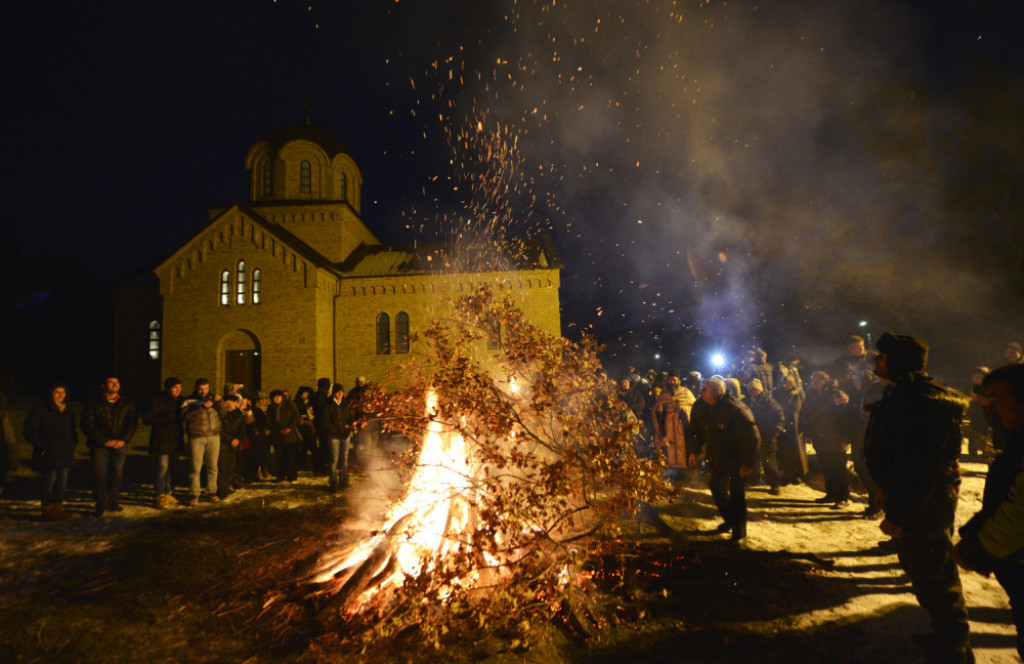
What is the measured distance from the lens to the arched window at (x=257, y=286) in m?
20.9

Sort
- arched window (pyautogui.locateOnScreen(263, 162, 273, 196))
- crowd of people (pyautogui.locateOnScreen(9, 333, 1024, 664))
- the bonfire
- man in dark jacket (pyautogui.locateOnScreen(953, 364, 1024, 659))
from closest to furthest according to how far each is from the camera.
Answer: man in dark jacket (pyautogui.locateOnScreen(953, 364, 1024, 659)) < crowd of people (pyautogui.locateOnScreen(9, 333, 1024, 664)) < the bonfire < arched window (pyautogui.locateOnScreen(263, 162, 273, 196))

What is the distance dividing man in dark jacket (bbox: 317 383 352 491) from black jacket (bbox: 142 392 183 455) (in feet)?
8.17

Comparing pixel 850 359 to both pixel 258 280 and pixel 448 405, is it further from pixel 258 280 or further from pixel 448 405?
pixel 258 280

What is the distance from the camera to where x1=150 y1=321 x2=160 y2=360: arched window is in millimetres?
22312

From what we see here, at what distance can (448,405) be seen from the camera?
18.2ft

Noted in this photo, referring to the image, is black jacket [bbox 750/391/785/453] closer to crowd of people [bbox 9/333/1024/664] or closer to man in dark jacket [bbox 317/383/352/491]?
crowd of people [bbox 9/333/1024/664]

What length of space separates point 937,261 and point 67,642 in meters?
27.8

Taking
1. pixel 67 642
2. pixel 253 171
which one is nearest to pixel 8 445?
pixel 67 642

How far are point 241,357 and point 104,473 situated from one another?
1493 centimetres

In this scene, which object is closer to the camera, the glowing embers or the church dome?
the glowing embers

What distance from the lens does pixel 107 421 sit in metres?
7.05

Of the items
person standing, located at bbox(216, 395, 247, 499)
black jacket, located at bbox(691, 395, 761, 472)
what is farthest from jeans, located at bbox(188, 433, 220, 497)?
black jacket, located at bbox(691, 395, 761, 472)

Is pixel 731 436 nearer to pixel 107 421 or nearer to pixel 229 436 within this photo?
pixel 229 436

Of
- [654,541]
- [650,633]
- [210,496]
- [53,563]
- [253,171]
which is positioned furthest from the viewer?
[253,171]
